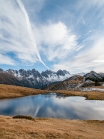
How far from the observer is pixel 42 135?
27062mm

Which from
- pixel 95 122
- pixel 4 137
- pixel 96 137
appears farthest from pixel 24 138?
pixel 95 122

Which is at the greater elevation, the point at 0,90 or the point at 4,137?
the point at 0,90

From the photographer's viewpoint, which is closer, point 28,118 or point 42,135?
point 42,135

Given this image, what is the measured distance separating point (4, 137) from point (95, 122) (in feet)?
101

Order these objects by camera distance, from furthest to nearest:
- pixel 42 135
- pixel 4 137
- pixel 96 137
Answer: pixel 96 137
pixel 42 135
pixel 4 137

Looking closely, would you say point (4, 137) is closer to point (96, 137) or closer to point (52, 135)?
point (52, 135)

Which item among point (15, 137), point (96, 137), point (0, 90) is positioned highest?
point (0, 90)

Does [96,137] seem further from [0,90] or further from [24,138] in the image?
[0,90]

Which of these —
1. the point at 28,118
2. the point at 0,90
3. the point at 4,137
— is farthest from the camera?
the point at 0,90

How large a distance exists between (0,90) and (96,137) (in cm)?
11767

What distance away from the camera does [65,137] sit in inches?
1069

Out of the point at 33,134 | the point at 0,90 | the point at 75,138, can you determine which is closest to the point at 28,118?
the point at 33,134

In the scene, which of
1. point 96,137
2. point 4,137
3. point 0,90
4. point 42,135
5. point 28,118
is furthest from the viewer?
point 0,90

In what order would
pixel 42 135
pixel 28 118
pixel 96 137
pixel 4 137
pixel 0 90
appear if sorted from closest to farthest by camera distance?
pixel 4 137 < pixel 42 135 < pixel 96 137 < pixel 28 118 < pixel 0 90
